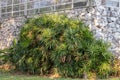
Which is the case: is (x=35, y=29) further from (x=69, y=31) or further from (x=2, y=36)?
(x=2, y=36)

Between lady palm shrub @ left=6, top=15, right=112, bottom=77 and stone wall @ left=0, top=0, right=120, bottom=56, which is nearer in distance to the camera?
lady palm shrub @ left=6, top=15, right=112, bottom=77

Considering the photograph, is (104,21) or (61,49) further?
(104,21)

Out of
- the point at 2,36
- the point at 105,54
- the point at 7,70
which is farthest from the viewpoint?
the point at 2,36

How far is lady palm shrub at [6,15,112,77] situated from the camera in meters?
12.2

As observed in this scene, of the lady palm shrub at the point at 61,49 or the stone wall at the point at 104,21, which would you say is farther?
the stone wall at the point at 104,21

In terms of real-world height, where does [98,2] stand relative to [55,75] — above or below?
above

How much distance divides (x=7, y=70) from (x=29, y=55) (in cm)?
139

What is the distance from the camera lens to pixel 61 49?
40.5 feet

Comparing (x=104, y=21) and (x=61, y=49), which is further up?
(x=104, y=21)

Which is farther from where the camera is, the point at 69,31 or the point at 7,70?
the point at 7,70

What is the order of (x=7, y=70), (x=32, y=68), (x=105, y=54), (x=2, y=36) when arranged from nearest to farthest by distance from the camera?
(x=105, y=54) → (x=32, y=68) → (x=7, y=70) → (x=2, y=36)

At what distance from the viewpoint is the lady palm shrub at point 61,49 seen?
480 inches

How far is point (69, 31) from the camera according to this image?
497 inches

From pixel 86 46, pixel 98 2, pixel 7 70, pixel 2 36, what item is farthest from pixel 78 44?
pixel 2 36
